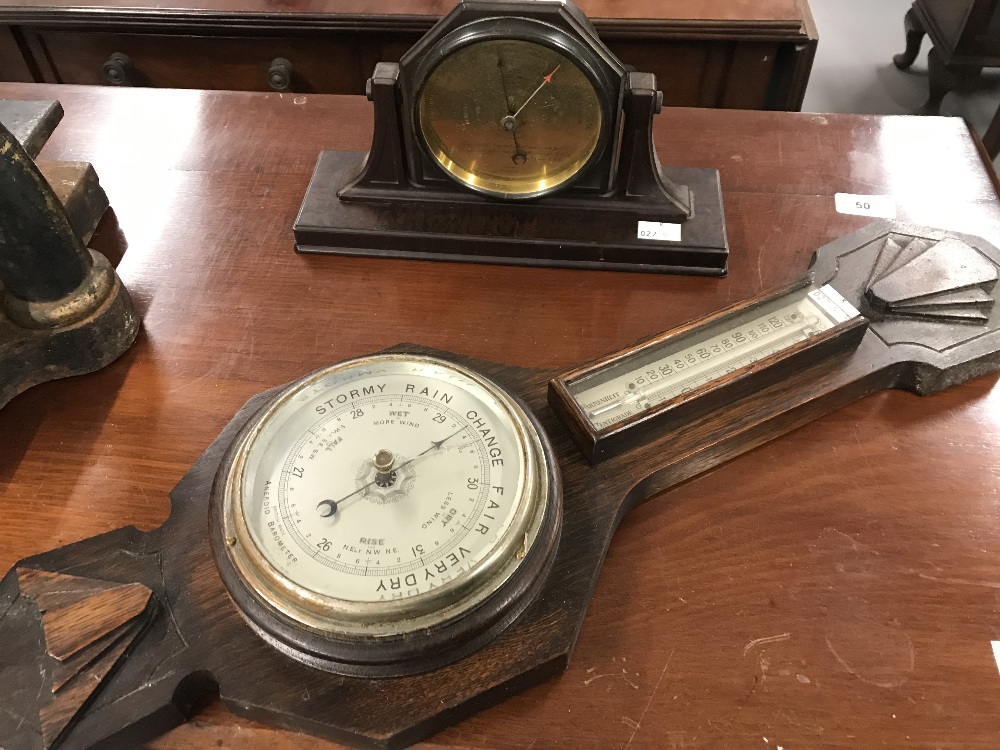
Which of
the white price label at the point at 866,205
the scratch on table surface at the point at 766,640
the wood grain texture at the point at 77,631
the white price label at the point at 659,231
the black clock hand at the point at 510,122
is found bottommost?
the scratch on table surface at the point at 766,640

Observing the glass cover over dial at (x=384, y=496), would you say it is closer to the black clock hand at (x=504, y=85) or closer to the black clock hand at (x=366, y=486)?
the black clock hand at (x=366, y=486)

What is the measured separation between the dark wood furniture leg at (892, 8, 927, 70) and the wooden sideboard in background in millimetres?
1143

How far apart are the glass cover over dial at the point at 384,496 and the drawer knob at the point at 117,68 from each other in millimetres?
1565

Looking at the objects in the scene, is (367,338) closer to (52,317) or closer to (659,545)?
(52,317)

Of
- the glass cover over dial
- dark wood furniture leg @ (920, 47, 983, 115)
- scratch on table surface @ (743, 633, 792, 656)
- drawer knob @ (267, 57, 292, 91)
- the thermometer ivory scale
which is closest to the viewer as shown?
the glass cover over dial

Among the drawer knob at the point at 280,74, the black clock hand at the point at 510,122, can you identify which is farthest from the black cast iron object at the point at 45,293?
the drawer knob at the point at 280,74

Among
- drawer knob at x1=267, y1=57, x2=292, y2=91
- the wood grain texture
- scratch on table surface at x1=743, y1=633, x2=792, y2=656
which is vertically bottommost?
drawer knob at x1=267, y1=57, x2=292, y2=91

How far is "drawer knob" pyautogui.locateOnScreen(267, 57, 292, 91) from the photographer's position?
212cm

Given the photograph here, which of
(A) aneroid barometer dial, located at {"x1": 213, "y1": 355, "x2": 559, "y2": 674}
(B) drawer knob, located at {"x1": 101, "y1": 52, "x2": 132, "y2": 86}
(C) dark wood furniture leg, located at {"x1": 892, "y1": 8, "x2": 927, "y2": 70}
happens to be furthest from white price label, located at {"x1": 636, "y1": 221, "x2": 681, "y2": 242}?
(C) dark wood furniture leg, located at {"x1": 892, "y1": 8, "x2": 927, "y2": 70}

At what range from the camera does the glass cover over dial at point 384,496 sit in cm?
92

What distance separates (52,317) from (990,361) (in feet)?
4.66

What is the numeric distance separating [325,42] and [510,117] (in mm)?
1072

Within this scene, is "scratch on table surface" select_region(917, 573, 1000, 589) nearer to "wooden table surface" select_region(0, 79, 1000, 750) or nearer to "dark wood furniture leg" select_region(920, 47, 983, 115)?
"wooden table surface" select_region(0, 79, 1000, 750)

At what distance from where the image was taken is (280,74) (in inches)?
83.4
